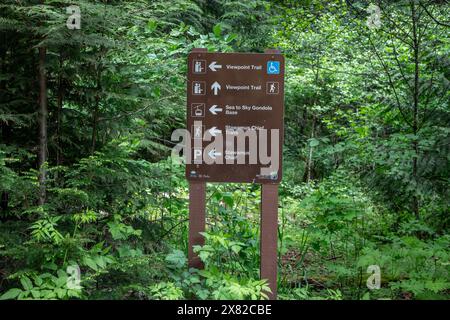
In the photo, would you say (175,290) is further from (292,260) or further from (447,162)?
(447,162)

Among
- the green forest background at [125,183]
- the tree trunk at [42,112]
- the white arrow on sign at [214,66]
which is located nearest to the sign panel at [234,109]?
the white arrow on sign at [214,66]

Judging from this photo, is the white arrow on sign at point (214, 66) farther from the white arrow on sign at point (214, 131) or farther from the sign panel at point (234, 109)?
the white arrow on sign at point (214, 131)

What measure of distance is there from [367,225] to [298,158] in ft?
23.0

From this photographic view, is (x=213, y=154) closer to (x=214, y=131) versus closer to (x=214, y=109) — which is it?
(x=214, y=131)

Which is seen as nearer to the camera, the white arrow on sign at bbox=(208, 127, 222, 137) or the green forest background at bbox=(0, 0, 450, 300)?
the green forest background at bbox=(0, 0, 450, 300)

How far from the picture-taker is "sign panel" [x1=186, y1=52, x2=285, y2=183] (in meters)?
3.99

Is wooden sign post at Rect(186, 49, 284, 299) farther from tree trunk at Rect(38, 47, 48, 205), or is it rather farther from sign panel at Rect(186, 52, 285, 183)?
tree trunk at Rect(38, 47, 48, 205)

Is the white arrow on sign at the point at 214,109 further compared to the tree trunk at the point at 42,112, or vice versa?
the tree trunk at the point at 42,112

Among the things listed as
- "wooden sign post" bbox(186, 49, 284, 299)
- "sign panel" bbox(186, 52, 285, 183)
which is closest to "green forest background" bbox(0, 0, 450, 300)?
"wooden sign post" bbox(186, 49, 284, 299)

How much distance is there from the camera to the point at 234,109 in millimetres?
4012

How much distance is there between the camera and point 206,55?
403 centimetres

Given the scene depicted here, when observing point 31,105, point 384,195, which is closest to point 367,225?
point 384,195

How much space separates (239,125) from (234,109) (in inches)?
5.9

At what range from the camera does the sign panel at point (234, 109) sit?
3.99m
